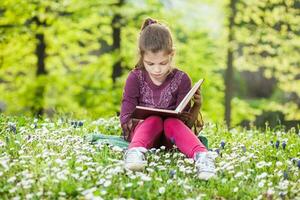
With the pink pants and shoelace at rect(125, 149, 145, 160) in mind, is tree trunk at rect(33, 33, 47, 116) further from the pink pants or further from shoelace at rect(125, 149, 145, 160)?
shoelace at rect(125, 149, 145, 160)

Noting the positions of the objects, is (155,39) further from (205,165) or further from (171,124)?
(205,165)

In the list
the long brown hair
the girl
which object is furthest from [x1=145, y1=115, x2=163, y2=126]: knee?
the long brown hair

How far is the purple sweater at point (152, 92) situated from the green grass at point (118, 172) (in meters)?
0.45

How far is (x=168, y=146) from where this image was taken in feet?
18.1

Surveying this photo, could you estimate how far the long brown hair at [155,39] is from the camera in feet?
17.3

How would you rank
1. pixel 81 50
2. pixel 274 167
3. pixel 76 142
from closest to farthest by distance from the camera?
1. pixel 274 167
2. pixel 76 142
3. pixel 81 50

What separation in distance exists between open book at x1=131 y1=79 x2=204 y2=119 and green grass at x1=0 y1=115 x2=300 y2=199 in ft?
1.19

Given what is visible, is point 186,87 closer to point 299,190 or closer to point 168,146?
point 168,146

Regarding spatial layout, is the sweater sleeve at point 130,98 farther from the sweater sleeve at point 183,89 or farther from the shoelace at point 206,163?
the shoelace at point 206,163

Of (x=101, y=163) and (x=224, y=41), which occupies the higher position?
(x=224, y=41)

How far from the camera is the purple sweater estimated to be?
561cm

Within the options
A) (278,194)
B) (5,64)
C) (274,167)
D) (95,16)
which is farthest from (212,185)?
(5,64)

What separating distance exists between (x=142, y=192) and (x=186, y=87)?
5.68 ft

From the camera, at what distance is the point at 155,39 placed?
5.30 meters
